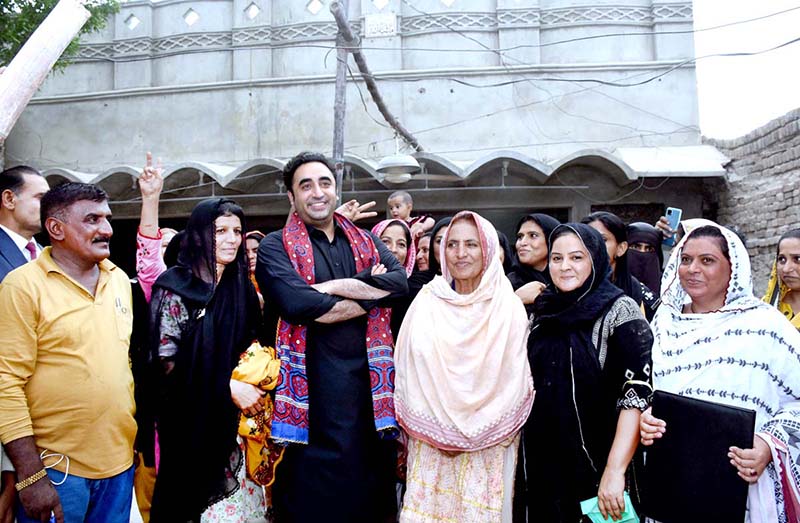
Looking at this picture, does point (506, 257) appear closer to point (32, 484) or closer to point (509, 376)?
point (509, 376)

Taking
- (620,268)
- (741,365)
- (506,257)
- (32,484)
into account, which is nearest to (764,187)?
(620,268)

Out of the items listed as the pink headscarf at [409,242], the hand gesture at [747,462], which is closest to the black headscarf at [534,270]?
the pink headscarf at [409,242]

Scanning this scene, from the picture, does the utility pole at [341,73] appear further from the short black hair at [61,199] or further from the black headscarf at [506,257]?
the short black hair at [61,199]

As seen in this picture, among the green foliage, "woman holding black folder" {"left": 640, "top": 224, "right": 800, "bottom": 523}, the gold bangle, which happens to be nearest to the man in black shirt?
the gold bangle

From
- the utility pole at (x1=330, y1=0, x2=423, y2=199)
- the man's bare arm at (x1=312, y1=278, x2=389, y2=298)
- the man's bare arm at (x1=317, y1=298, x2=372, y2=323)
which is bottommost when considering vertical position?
the man's bare arm at (x1=317, y1=298, x2=372, y2=323)

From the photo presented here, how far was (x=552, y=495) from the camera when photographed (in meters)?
2.39

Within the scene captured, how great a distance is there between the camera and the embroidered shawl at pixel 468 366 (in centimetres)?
248

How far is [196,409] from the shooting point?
256 cm

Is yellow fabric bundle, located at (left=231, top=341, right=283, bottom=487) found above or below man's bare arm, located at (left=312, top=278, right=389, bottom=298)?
below

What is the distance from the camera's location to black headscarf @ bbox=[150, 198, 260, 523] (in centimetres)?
256

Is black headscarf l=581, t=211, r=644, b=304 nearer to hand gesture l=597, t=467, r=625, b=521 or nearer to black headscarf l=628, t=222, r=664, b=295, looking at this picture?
black headscarf l=628, t=222, r=664, b=295

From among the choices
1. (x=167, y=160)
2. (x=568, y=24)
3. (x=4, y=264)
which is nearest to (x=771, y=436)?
(x=4, y=264)

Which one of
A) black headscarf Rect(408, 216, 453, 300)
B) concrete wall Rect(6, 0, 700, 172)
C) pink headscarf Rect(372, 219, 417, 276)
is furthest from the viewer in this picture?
concrete wall Rect(6, 0, 700, 172)

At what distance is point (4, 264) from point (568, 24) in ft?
27.3
